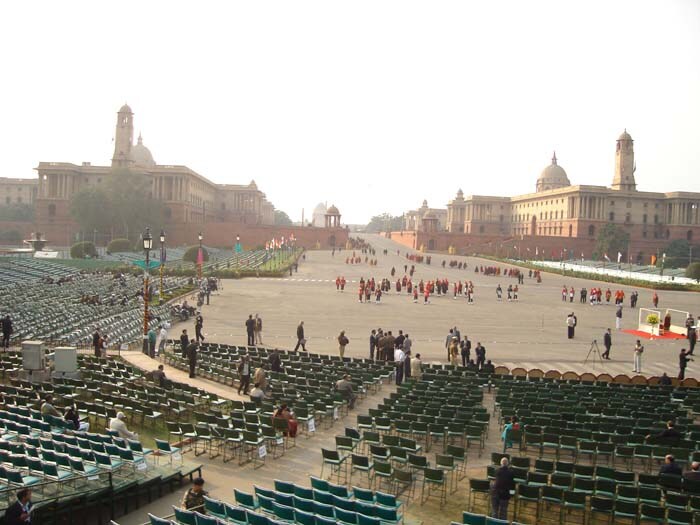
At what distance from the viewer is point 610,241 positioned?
10962 cm

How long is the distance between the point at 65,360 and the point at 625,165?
13169 centimetres

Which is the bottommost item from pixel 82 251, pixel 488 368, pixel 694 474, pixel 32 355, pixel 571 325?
pixel 488 368

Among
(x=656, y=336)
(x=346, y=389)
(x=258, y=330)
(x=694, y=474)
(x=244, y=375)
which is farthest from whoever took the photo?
(x=656, y=336)

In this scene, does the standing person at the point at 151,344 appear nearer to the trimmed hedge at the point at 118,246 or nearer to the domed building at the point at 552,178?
the trimmed hedge at the point at 118,246

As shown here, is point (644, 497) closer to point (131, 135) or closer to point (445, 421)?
point (445, 421)

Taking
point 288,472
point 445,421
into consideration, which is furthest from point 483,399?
point 288,472

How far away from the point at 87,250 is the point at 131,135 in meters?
52.7

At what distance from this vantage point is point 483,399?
1877 cm

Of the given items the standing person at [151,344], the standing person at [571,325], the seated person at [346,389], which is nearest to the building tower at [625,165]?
the standing person at [571,325]

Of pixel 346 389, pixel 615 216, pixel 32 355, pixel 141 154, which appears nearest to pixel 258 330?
pixel 32 355

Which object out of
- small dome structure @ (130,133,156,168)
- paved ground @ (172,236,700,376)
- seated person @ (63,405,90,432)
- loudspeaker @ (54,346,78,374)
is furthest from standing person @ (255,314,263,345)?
small dome structure @ (130,133,156,168)

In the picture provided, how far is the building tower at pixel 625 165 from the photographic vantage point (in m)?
131

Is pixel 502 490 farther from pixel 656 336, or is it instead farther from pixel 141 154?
pixel 141 154

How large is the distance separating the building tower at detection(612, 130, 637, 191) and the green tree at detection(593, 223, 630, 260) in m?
21.3
